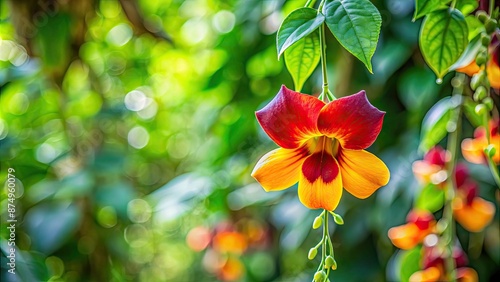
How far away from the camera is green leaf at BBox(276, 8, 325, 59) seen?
12.0 inches

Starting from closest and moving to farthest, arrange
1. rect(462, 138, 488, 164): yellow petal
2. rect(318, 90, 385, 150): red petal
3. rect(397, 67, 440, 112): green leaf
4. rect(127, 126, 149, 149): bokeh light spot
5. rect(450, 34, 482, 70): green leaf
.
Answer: rect(318, 90, 385, 150): red petal
rect(450, 34, 482, 70): green leaf
rect(462, 138, 488, 164): yellow petal
rect(397, 67, 440, 112): green leaf
rect(127, 126, 149, 149): bokeh light spot

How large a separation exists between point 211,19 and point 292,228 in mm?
501

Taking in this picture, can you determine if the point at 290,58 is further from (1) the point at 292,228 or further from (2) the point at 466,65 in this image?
(1) the point at 292,228

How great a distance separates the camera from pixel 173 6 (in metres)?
1.19

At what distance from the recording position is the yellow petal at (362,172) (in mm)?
302

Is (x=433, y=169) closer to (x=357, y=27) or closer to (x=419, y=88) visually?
(x=419, y=88)

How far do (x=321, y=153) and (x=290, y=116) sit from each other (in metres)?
0.04

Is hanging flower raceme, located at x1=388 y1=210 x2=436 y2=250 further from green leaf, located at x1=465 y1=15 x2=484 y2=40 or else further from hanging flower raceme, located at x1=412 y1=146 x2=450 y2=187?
green leaf, located at x1=465 y1=15 x2=484 y2=40

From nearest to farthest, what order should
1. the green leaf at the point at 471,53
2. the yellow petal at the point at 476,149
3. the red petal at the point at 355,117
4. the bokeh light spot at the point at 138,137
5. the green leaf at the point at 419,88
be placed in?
the red petal at the point at 355,117 → the green leaf at the point at 471,53 → the yellow petal at the point at 476,149 → the green leaf at the point at 419,88 → the bokeh light spot at the point at 138,137

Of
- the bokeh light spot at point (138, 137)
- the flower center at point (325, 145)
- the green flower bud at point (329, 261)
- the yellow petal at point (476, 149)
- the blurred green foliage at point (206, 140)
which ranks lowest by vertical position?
the bokeh light spot at point (138, 137)

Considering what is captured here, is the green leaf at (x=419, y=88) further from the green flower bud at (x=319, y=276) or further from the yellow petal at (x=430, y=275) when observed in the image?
the green flower bud at (x=319, y=276)

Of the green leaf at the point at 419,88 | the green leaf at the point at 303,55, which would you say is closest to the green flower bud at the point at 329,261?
the green leaf at the point at 303,55

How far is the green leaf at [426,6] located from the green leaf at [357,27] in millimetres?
59

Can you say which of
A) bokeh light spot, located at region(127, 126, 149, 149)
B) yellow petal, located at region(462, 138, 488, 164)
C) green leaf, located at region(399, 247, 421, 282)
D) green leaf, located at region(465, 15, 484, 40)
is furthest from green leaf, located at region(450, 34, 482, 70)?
bokeh light spot, located at region(127, 126, 149, 149)
